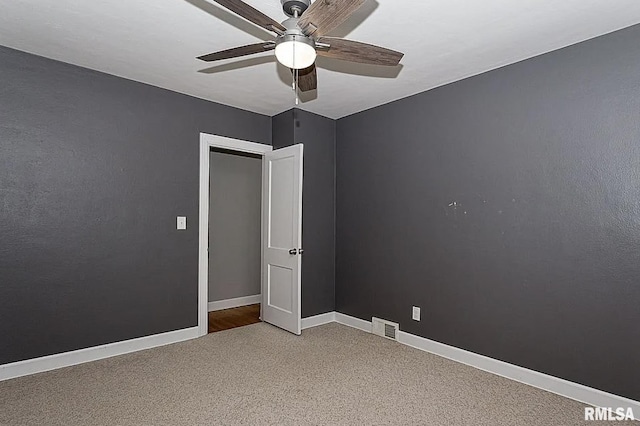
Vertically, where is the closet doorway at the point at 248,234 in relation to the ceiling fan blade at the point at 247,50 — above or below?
below

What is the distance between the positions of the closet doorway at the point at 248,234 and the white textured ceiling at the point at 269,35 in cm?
92

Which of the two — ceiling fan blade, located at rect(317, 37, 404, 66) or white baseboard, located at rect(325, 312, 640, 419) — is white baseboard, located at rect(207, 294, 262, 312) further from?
ceiling fan blade, located at rect(317, 37, 404, 66)

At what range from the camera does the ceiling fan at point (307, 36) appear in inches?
63.7

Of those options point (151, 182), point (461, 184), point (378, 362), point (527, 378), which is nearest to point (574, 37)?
point (461, 184)

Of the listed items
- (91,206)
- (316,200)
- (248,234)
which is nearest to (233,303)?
(248,234)

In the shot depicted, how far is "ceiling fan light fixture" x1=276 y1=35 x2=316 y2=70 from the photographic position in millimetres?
1805

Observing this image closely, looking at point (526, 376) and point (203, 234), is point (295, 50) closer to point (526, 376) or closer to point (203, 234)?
point (203, 234)

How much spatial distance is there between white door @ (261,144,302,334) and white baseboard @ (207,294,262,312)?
814 mm

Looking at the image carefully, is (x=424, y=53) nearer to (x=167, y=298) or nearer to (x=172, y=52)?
(x=172, y=52)

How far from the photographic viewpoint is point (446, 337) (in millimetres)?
3287

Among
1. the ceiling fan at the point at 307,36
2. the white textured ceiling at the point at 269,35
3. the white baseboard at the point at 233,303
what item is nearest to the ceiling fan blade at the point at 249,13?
the ceiling fan at the point at 307,36

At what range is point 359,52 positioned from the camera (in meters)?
2.04

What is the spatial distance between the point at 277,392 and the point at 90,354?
1710 mm

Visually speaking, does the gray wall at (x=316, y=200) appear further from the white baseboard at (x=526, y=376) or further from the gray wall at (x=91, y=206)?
the white baseboard at (x=526, y=376)
